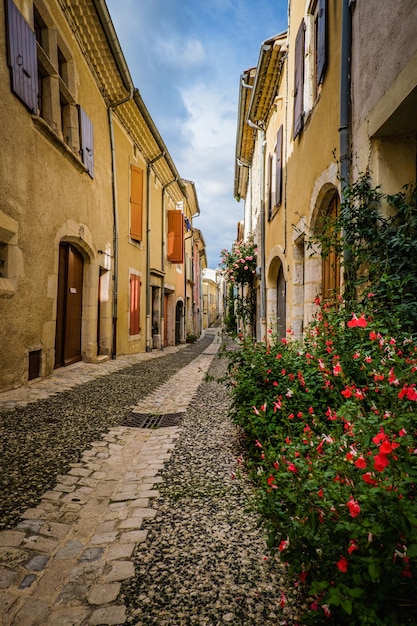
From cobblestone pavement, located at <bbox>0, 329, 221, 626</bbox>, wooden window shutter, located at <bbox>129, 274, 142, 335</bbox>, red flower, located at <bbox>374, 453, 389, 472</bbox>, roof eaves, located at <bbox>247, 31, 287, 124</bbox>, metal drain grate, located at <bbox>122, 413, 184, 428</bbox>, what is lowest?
metal drain grate, located at <bbox>122, 413, 184, 428</bbox>

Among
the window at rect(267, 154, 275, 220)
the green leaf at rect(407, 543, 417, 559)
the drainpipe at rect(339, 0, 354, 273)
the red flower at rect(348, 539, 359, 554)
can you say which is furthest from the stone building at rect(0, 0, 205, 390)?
the green leaf at rect(407, 543, 417, 559)

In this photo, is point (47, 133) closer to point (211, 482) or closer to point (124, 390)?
point (124, 390)

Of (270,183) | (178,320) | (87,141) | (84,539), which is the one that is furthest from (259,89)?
(178,320)

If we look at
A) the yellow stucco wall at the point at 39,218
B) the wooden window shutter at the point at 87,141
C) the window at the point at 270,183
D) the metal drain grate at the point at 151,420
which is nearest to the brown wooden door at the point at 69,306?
the yellow stucco wall at the point at 39,218

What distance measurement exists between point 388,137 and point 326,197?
1471 mm

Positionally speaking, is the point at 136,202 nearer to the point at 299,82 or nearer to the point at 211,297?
the point at 299,82

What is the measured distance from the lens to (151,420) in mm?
4047

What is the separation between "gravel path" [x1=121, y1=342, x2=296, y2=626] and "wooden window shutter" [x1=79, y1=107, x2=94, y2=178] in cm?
605

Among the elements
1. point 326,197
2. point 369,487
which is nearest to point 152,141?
point 326,197

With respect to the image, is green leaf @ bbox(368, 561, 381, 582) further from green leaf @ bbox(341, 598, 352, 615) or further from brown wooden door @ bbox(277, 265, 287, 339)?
brown wooden door @ bbox(277, 265, 287, 339)

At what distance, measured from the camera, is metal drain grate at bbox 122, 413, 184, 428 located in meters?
3.85

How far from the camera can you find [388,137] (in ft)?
10.5

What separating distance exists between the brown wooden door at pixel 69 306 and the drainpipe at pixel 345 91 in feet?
15.7

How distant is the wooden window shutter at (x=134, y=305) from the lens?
32.9 feet
